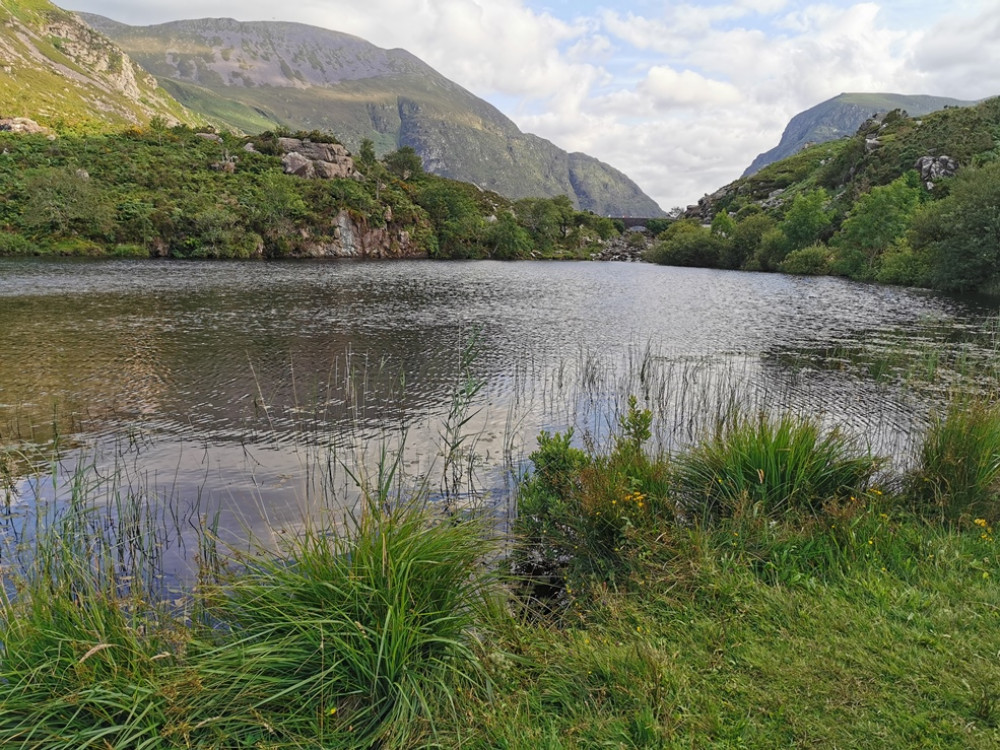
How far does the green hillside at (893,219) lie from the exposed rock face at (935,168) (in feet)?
0.46

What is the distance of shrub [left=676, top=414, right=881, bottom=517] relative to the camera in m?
7.00

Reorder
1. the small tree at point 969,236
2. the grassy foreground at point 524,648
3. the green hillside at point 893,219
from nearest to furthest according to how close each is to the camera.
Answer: the grassy foreground at point 524,648, the small tree at point 969,236, the green hillside at point 893,219

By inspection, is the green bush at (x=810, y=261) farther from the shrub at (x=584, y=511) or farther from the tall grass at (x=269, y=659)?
the tall grass at (x=269, y=659)

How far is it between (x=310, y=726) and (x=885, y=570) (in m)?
5.63

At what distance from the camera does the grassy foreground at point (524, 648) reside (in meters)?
3.47

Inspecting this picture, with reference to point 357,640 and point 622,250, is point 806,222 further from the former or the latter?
point 357,640

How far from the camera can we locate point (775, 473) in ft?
23.3

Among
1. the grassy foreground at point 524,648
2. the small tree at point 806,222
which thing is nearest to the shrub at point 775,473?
the grassy foreground at point 524,648

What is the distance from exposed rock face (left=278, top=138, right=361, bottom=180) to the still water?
6622 centimetres

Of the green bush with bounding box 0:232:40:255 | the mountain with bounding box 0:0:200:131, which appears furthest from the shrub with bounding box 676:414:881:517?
the mountain with bounding box 0:0:200:131

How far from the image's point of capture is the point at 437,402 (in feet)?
48.8

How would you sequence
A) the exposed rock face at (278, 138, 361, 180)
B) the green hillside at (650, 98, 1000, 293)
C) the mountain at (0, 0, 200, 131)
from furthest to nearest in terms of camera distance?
1. the mountain at (0, 0, 200, 131)
2. the exposed rock face at (278, 138, 361, 180)
3. the green hillside at (650, 98, 1000, 293)

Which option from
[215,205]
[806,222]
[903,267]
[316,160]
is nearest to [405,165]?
[316,160]

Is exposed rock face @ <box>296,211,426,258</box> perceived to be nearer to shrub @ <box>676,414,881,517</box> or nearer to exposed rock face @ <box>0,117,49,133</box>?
exposed rock face @ <box>0,117,49,133</box>
